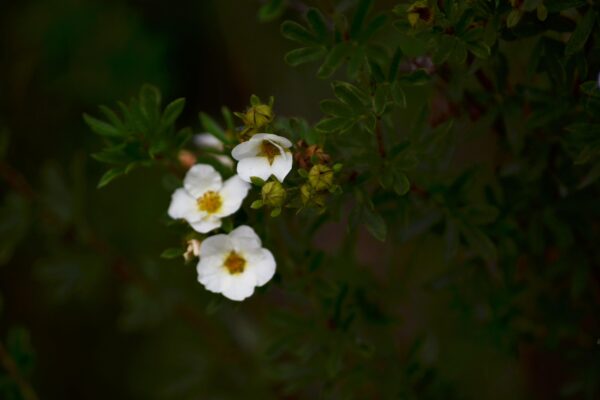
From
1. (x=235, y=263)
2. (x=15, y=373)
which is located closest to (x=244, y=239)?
(x=235, y=263)

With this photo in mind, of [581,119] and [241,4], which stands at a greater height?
[581,119]

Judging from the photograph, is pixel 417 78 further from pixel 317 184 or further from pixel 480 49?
pixel 317 184

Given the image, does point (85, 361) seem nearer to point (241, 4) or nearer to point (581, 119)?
point (241, 4)

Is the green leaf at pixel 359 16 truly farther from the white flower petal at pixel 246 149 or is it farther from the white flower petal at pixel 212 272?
the white flower petal at pixel 212 272

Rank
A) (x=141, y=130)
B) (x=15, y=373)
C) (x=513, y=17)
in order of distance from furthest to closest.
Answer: (x=15, y=373)
(x=141, y=130)
(x=513, y=17)

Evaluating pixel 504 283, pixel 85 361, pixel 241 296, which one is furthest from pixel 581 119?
pixel 85 361
